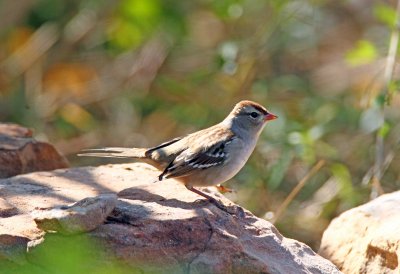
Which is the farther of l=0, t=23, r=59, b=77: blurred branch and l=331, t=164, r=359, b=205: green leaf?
l=0, t=23, r=59, b=77: blurred branch

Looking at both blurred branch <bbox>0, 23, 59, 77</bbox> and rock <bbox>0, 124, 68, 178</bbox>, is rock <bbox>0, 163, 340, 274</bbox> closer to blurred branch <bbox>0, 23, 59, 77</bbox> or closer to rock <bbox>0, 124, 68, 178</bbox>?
rock <bbox>0, 124, 68, 178</bbox>

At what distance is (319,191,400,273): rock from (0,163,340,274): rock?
1.25ft

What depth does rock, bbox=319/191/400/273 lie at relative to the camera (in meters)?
5.56

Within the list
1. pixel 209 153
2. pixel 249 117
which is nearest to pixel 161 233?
pixel 209 153

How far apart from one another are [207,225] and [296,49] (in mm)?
6044

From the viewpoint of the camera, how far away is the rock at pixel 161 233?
4621 millimetres

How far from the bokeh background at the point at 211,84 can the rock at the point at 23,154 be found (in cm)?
221

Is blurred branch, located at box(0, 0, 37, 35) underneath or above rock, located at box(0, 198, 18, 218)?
above

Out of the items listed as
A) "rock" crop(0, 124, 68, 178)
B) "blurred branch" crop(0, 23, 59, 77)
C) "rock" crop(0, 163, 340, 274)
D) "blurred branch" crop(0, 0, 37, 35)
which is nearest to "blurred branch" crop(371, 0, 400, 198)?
"rock" crop(0, 163, 340, 274)

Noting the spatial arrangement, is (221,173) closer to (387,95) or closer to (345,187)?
(387,95)

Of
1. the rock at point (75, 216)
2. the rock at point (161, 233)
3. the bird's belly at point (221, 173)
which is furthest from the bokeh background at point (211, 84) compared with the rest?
the rock at point (75, 216)

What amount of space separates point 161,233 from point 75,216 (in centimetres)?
50

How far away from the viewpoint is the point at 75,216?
4.51 metres

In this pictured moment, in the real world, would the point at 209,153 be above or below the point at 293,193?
above
